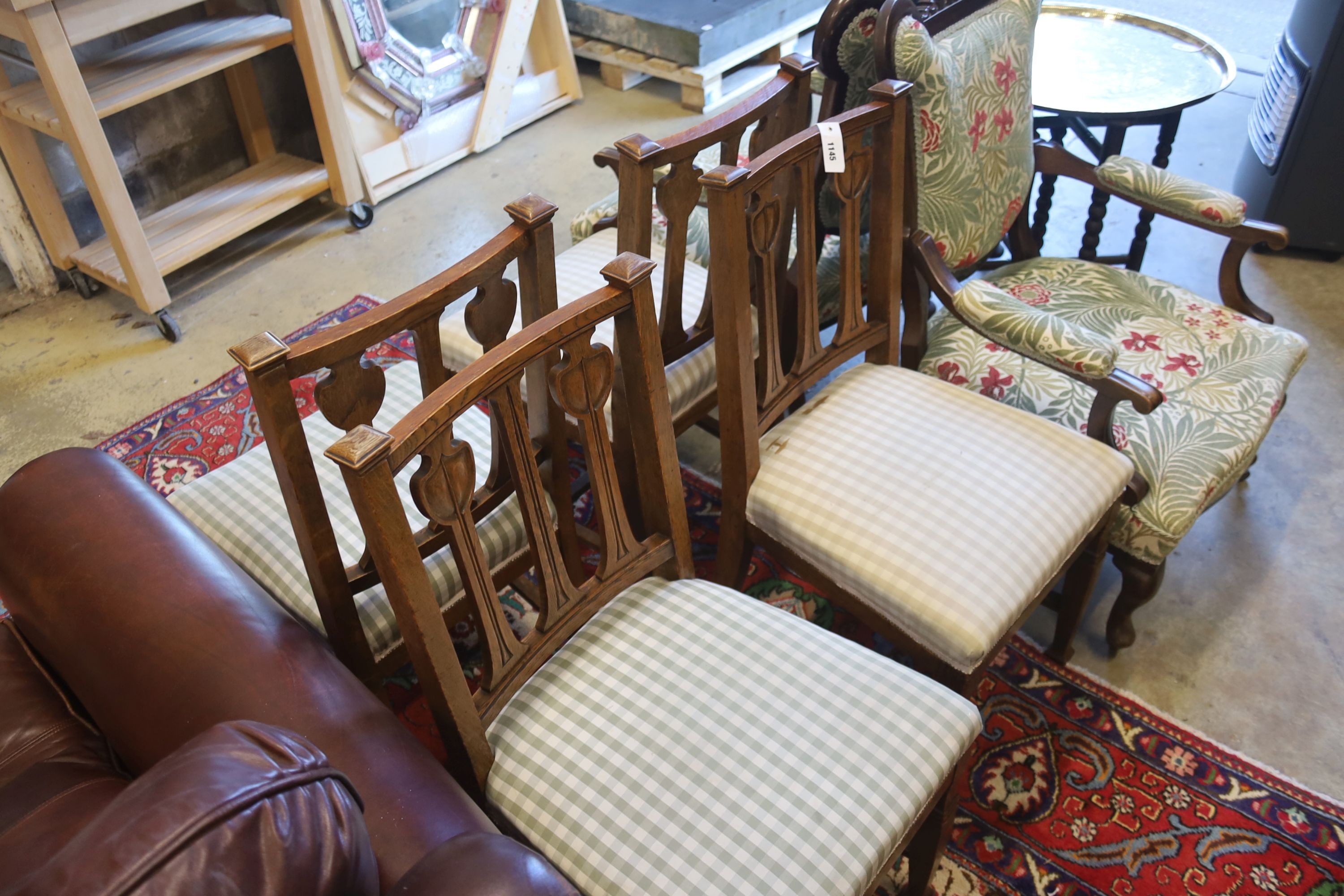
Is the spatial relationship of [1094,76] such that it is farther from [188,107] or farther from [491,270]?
[188,107]

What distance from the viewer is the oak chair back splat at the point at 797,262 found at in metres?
1.23

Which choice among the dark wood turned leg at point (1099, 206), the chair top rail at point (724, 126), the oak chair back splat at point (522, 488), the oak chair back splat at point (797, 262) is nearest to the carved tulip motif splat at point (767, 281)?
the oak chair back splat at point (797, 262)

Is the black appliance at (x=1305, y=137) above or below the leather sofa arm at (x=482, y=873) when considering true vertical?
below

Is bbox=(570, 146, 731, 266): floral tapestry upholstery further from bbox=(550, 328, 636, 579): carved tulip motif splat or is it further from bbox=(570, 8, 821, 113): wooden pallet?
bbox=(570, 8, 821, 113): wooden pallet

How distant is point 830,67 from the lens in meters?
1.62

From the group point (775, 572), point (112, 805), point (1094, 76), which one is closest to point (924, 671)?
point (775, 572)

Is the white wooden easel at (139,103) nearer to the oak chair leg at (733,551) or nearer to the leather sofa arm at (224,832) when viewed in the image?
the oak chair leg at (733,551)

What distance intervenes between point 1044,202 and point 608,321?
3.80ft

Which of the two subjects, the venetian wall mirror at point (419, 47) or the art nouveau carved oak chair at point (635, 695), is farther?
the venetian wall mirror at point (419, 47)

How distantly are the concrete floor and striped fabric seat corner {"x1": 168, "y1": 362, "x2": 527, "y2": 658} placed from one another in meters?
0.80

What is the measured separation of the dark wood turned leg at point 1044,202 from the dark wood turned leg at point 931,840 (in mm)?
1353

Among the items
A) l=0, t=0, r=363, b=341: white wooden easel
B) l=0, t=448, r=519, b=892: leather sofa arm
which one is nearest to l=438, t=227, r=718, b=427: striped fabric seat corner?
l=0, t=448, r=519, b=892: leather sofa arm

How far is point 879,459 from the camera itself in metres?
1.38

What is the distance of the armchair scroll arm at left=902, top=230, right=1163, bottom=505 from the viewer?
4.57ft
